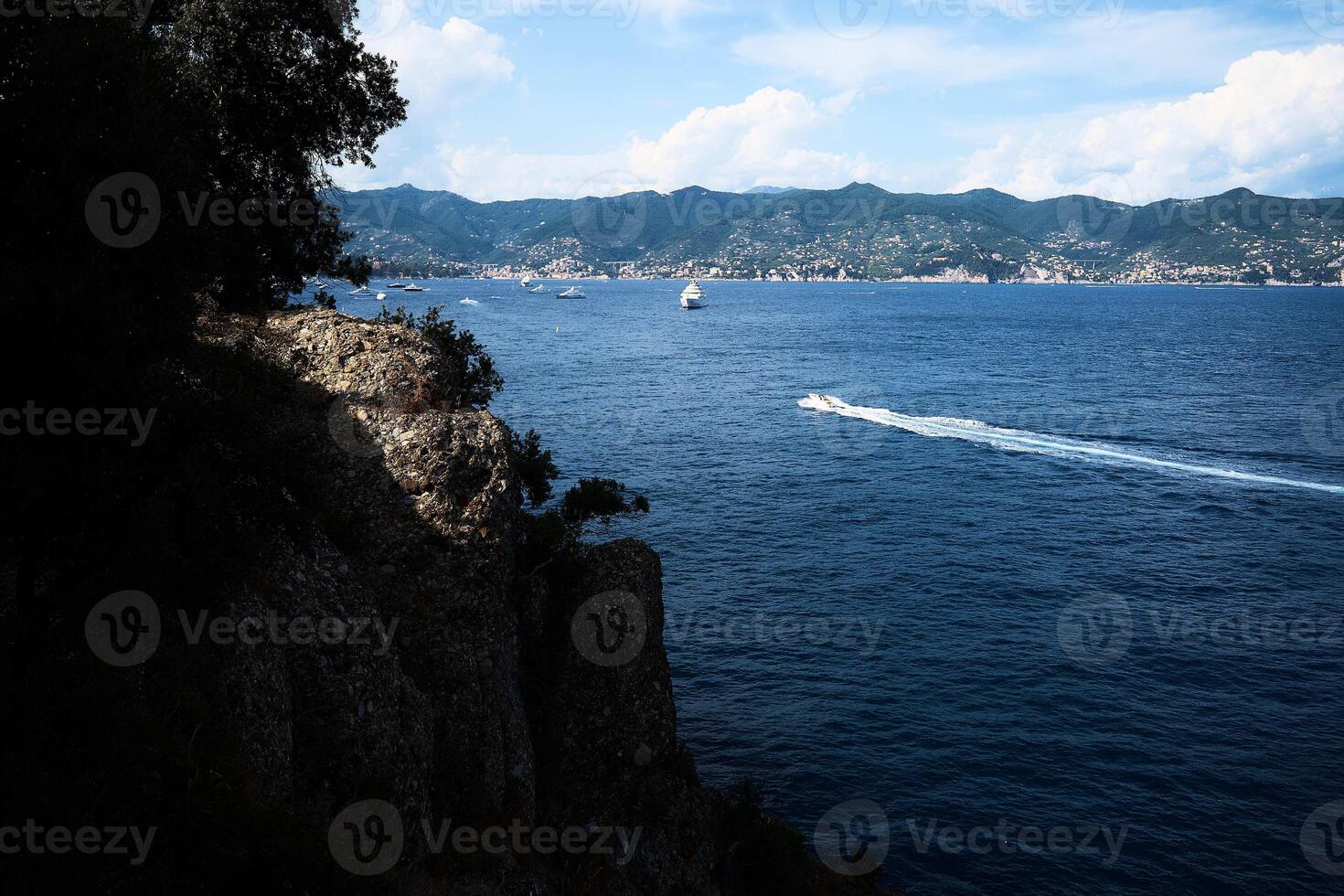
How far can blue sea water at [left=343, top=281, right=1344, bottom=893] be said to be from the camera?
3231 cm

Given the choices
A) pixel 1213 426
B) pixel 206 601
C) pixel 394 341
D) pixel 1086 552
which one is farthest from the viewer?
pixel 1213 426

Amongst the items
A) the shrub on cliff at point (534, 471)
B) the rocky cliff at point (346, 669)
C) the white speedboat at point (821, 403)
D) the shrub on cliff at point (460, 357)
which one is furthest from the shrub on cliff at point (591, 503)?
the white speedboat at point (821, 403)

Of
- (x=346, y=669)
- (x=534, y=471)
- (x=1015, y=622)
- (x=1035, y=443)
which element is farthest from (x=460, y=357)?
(x=1035, y=443)

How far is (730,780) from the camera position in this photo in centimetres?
3428

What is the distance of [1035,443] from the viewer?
81875 millimetres

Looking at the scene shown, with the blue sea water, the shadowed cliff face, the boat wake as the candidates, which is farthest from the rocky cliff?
the boat wake

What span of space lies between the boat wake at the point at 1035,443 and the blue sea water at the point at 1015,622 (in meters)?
0.65

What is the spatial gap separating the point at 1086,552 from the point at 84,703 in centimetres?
5636

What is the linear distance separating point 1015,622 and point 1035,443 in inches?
1606

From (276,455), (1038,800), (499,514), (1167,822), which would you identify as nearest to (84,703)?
(276,455)

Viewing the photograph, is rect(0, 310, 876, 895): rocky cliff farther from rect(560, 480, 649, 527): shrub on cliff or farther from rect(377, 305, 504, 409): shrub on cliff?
rect(560, 480, 649, 527): shrub on cliff

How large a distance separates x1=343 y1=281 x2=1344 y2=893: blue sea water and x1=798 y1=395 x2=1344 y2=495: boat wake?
65cm

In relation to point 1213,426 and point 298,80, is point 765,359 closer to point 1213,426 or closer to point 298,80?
point 1213,426

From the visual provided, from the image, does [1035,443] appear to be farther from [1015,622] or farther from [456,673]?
[456,673]
